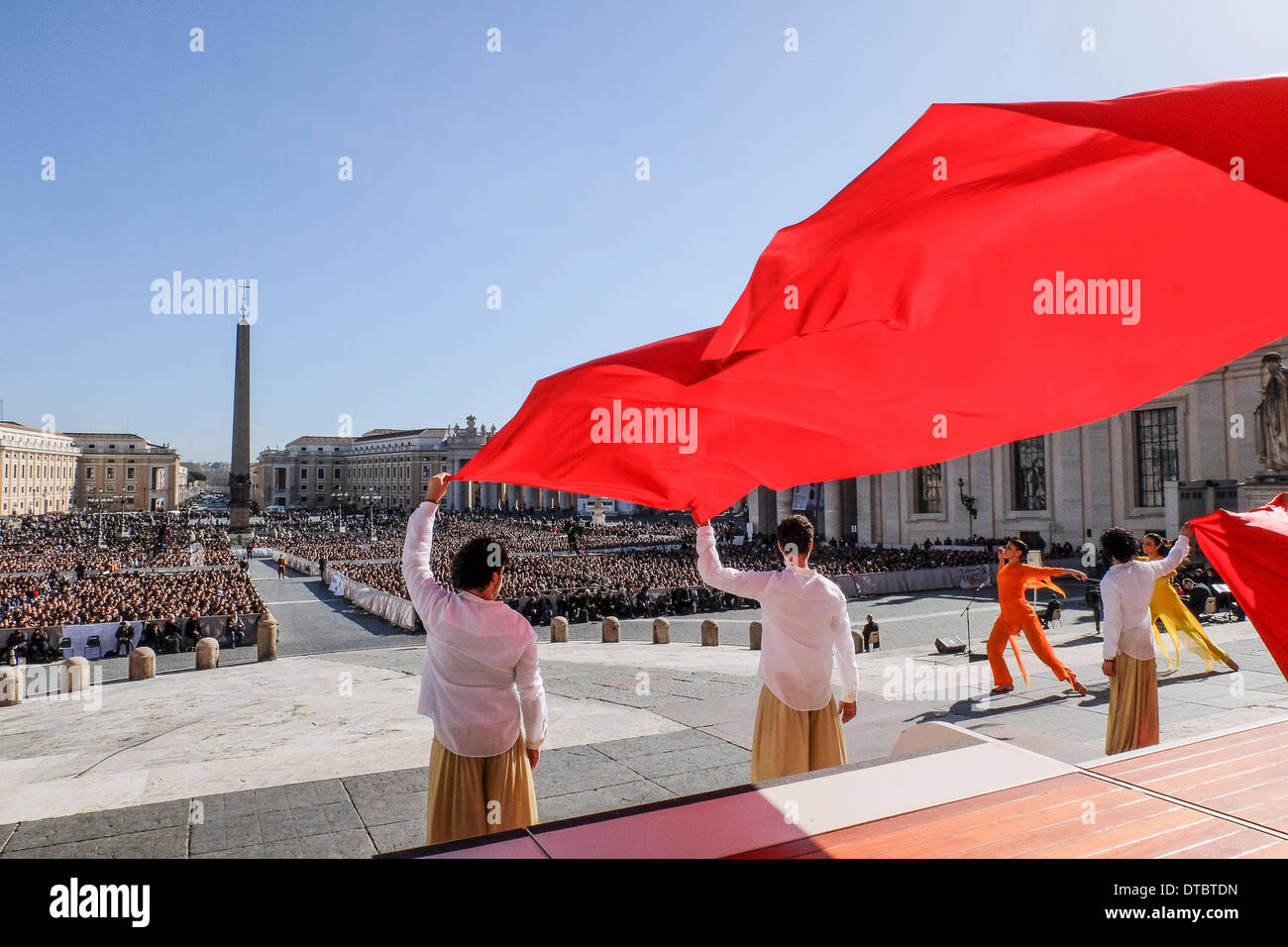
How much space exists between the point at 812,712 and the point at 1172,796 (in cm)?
164

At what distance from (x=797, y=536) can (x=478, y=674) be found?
1851 millimetres

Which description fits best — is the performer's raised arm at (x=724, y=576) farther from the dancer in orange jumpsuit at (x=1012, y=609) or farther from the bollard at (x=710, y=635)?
the bollard at (x=710, y=635)

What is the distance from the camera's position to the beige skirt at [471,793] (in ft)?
11.5

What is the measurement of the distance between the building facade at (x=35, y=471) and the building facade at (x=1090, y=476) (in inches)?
4619

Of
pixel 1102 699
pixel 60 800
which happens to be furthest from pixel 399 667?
pixel 1102 699

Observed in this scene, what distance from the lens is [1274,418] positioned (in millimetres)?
22641

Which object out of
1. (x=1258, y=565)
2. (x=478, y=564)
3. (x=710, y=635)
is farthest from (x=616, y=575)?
(x=1258, y=565)

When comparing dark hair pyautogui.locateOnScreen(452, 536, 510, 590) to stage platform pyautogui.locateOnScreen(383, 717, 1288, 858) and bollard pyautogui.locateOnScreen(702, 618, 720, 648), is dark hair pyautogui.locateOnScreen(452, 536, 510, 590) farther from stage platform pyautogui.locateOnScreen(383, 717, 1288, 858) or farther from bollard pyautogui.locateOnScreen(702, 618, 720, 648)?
bollard pyautogui.locateOnScreen(702, 618, 720, 648)

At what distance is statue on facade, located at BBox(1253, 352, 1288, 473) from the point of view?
22484mm

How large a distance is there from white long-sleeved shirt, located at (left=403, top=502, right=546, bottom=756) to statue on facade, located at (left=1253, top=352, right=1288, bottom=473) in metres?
26.6

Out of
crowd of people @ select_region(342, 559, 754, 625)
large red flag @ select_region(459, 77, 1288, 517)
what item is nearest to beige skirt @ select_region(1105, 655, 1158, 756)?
large red flag @ select_region(459, 77, 1288, 517)
